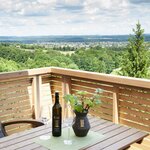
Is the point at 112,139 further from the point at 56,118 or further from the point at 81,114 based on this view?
the point at 56,118

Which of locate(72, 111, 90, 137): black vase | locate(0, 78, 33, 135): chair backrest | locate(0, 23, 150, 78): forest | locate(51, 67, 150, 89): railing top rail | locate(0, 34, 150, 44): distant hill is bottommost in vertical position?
locate(0, 78, 33, 135): chair backrest

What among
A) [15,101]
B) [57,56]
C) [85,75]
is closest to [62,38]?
[57,56]

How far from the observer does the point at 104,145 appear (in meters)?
2.05

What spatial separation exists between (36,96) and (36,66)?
19.7 inches

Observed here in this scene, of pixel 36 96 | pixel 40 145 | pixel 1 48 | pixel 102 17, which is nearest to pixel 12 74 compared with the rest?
pixel 36 96

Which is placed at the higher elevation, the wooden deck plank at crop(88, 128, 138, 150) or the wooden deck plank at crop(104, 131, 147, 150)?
the wooden deck plank at crop(88, 128, 138, 150)

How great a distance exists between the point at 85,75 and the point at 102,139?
6.15 ft

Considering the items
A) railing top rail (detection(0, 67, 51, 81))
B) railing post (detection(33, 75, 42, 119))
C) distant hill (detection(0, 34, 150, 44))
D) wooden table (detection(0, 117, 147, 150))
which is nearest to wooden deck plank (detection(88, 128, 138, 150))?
wooden table (detection(0, 117, 147, 150))

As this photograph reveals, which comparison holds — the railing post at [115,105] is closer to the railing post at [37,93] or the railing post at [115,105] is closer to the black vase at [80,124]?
the railing post at [37,93]

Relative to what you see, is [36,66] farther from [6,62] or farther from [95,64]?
[95,64]

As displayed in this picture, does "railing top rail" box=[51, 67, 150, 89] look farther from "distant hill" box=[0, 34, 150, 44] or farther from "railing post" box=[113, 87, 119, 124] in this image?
"distant hill" box=[0, 34, 150, 44]

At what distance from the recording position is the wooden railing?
3.54 m

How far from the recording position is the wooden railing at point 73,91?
3.54 metres

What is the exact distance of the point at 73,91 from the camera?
4.32m
